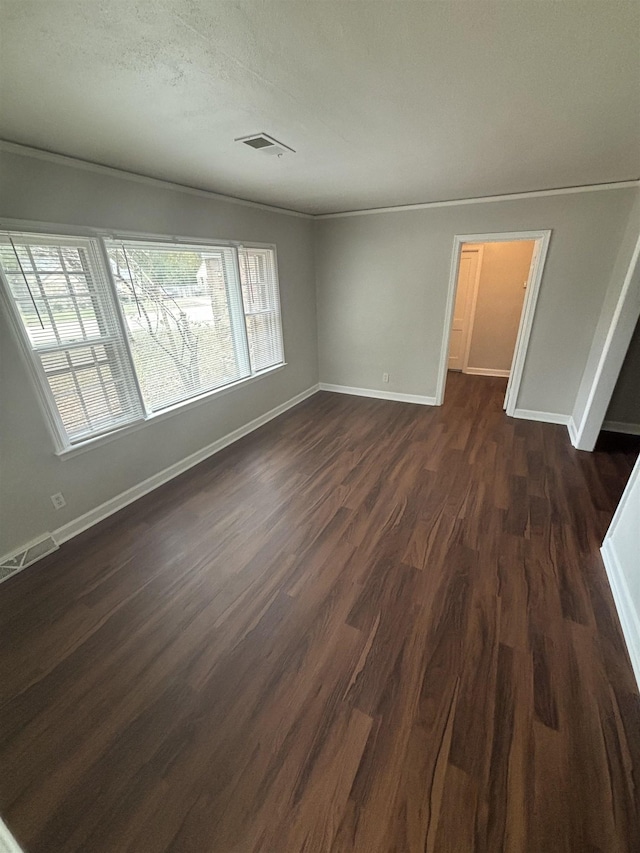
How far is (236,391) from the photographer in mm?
3758

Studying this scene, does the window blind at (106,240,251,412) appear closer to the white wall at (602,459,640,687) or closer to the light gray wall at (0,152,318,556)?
the light gray wall at (0,152,318,556)

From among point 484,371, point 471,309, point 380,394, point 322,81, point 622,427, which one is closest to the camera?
point 322,81

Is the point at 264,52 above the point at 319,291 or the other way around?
above

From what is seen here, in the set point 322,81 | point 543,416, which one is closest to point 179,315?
point 322,81

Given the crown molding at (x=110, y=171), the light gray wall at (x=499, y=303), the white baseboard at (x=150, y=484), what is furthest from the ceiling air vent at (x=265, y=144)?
the light gray wall at (x=499, y=303)

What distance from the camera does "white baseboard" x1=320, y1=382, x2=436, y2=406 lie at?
4.71 meters

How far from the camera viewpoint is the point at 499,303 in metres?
5.41

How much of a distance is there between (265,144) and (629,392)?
162 inches

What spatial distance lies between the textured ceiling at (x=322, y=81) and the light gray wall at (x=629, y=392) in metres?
1.82

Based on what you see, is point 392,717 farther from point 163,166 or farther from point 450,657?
point 163,166

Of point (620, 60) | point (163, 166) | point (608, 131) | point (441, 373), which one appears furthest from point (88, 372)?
point (441, 373)

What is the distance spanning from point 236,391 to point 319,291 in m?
2.17

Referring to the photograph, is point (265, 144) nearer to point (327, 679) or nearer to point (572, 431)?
point (327, 679)

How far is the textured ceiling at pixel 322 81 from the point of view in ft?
3.37
